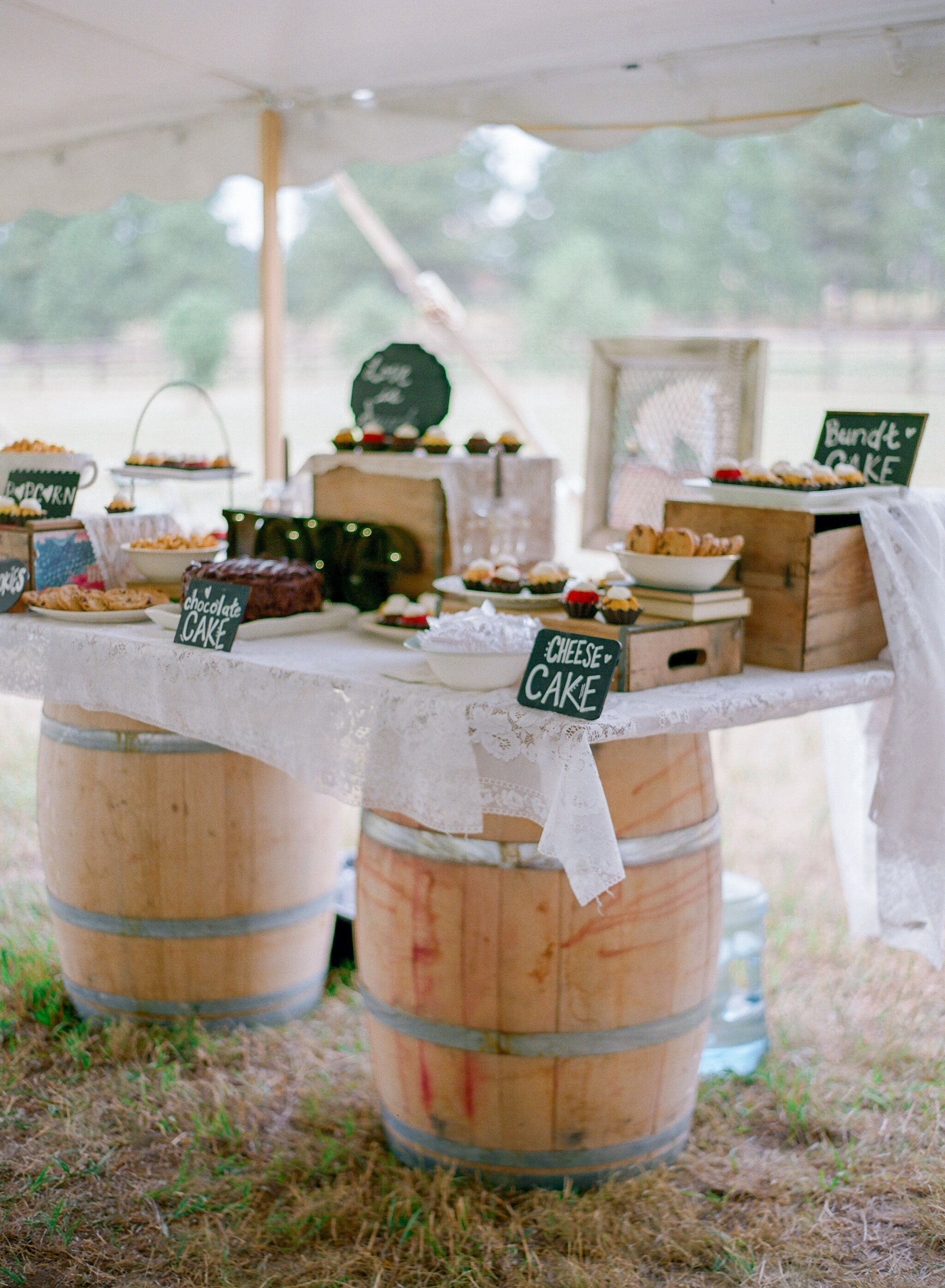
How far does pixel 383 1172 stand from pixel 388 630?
3.96ft

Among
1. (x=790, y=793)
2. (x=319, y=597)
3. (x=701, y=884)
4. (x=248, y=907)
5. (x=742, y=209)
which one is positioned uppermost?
(x=742, y=209)

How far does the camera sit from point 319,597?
120 inches

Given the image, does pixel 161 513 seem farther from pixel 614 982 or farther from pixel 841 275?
pixel 841 275

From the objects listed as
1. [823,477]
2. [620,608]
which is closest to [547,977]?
[620,608]

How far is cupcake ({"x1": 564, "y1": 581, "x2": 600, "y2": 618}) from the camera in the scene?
247cm

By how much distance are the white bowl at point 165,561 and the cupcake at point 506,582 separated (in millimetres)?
859

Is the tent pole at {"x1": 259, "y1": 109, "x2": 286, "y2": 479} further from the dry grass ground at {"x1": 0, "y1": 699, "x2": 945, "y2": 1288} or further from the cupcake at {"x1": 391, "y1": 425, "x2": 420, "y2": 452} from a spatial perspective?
the dry grass ground at {"x1": 0, "y1": 699, "x2": 945, "y2": 1288}

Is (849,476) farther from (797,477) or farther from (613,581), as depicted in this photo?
(613,581)

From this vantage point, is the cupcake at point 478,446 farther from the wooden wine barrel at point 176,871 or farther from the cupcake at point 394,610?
the wooden wine barrel at point 176,871

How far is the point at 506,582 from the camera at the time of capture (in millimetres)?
2740

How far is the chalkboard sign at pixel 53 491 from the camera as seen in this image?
10.8 feet

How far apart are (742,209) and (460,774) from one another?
920 inches

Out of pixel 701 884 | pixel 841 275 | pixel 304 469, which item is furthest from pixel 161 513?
pixel 841 275

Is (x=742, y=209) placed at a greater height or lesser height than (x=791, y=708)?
greater
